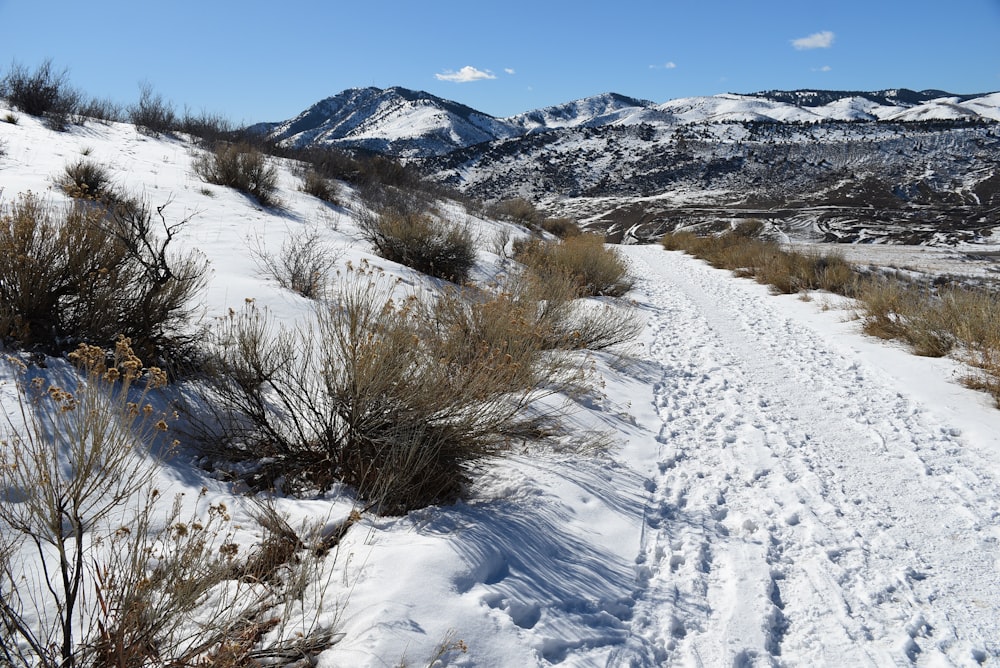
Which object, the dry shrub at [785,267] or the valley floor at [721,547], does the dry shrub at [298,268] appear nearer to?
the valley floor at [721,547]

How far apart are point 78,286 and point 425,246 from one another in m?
5.85

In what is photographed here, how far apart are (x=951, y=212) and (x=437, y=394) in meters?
39.8

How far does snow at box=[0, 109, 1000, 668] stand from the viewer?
7.23 feet

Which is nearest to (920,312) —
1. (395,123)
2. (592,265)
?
(592,265)

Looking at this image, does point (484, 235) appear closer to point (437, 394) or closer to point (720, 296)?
point (720, 296)

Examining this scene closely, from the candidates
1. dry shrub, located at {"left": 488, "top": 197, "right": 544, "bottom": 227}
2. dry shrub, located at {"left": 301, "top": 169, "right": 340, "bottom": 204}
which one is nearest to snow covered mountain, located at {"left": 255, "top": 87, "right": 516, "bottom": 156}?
dry shrub, located at {"left": 488, "top": 197, "right": 544, "bottom": 227}

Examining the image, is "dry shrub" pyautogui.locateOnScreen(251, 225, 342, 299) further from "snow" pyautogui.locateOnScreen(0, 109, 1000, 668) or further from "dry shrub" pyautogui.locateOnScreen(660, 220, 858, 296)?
"dry shrub" pyautogui.locateOnScreen(660, 220, 858, 296)

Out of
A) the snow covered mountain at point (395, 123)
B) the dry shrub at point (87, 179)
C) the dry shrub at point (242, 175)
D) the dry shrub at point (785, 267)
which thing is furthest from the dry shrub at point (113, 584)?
the snow covered mountain at point (395, 123)

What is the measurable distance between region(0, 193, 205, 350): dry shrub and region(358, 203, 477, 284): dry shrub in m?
5.15

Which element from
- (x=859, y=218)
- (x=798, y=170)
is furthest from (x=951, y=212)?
(x=798, y=170)

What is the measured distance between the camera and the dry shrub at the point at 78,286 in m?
3.14

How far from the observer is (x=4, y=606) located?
1415 mm

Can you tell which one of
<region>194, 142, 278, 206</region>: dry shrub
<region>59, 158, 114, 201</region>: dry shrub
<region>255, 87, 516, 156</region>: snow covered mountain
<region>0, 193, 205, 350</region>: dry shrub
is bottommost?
<region>0, 193, 205, 350</region>: dry shrub

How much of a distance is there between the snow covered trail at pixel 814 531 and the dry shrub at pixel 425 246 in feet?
14.8
